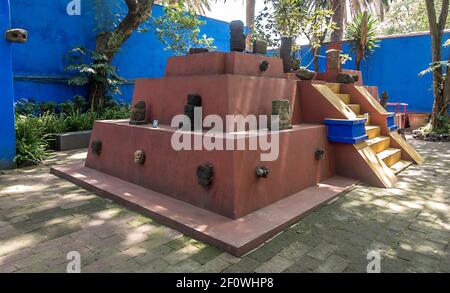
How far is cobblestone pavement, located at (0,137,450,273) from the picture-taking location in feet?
7.59

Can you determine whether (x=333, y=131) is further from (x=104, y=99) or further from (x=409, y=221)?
(x=104, y=99)

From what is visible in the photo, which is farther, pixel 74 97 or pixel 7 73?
pixel 74 97

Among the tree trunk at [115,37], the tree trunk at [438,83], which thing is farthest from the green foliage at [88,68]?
the tree trunk at [438,83]

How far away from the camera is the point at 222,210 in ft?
9.99

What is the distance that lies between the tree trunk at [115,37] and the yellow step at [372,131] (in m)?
6.55

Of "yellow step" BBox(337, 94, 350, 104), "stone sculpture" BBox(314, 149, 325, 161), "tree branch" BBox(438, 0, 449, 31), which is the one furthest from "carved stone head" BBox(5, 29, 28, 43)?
"tree branch" BBox(438, 0, 449, 31)

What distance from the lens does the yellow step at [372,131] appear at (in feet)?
17.6

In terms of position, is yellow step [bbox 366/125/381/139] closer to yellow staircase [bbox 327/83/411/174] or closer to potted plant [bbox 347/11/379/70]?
yellow staircase [bbox 327/83/411/174]

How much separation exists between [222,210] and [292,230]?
Result: 69cm

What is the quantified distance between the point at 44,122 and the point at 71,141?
2.10ft

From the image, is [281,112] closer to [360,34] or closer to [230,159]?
[230,159]

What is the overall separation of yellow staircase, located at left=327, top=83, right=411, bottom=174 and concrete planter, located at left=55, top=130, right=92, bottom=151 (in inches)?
209

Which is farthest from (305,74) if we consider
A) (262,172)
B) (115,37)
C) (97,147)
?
(115,37)
